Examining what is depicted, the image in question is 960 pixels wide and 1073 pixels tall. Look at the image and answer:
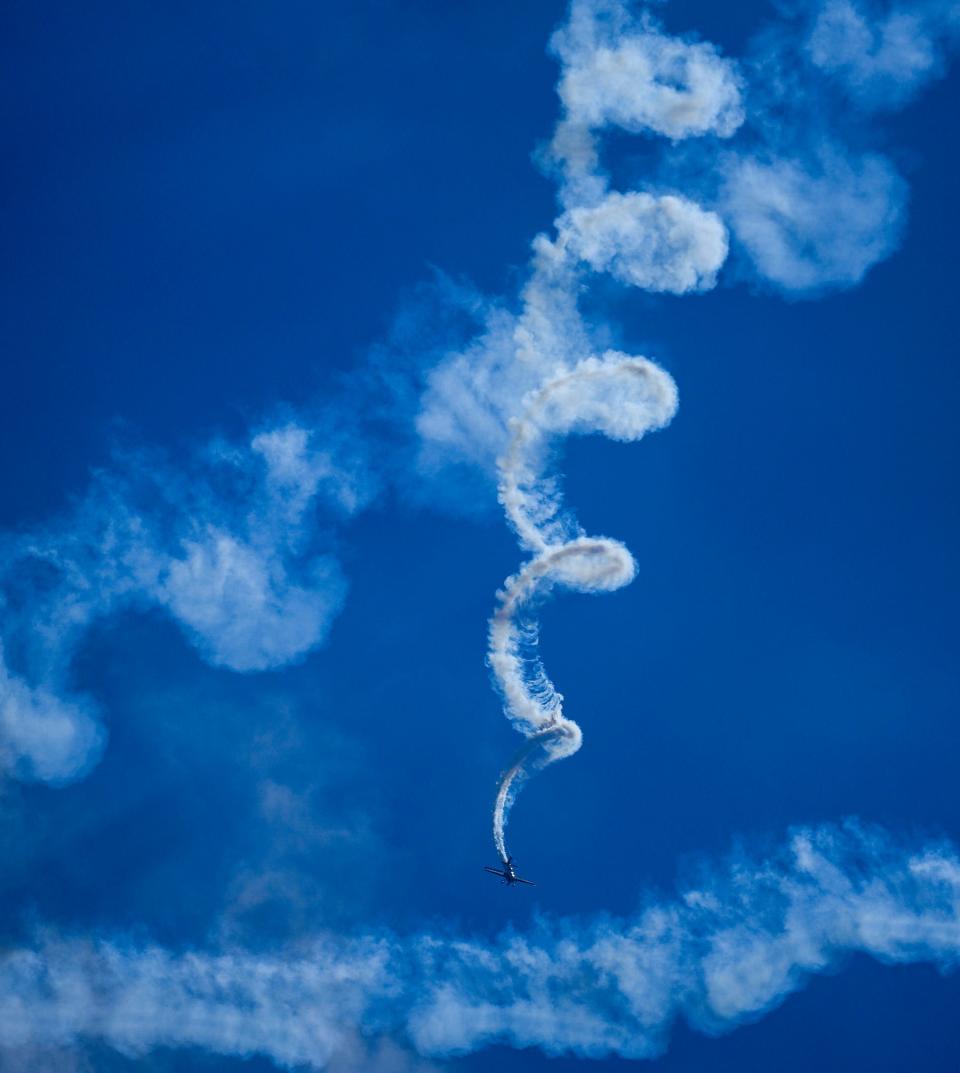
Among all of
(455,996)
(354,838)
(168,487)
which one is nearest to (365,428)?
(168,487)

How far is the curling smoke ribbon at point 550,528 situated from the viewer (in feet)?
108

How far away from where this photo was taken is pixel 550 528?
33.7 m

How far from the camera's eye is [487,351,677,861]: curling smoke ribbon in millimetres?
32938

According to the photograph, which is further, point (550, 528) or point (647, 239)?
point (550, 528)

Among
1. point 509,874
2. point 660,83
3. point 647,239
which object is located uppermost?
point 660,83

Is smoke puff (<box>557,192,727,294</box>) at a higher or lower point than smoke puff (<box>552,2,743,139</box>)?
lower

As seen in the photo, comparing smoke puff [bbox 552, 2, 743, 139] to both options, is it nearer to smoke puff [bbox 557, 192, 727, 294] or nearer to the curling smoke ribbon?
smoke puff [bbox 557, 192, 727, 294]

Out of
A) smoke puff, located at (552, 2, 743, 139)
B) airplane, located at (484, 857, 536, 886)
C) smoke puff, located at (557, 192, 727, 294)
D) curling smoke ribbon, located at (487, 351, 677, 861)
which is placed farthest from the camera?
airplane, located at (484, 857, 536, 886)

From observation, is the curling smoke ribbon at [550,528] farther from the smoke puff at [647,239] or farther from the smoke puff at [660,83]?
the smoke puff at [660,83]

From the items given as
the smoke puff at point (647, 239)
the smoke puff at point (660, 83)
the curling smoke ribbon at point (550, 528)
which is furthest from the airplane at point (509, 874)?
the smoke puff at point (660, 83)

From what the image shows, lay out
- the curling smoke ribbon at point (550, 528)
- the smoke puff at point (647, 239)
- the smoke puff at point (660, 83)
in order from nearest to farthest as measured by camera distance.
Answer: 1. the smoke puff at point (660, 83)
2. the smoke puff at point (647, 239)
3. the curling smoke ribbon at point (550, 528)

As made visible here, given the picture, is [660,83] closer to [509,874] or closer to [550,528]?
[550,528]

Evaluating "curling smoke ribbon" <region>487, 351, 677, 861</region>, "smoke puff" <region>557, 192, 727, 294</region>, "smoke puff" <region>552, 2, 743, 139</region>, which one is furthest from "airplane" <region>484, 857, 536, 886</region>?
"smoke puff" <region>552, 2, 743, 139</region>

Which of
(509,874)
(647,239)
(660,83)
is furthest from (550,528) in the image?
(660,83)
